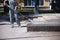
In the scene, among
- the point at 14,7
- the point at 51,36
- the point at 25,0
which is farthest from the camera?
the point at 25,0

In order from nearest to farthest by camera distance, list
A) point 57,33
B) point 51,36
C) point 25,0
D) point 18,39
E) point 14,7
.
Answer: point 18,39, point 51,36, point 57,33, point 14,7, point 25,0

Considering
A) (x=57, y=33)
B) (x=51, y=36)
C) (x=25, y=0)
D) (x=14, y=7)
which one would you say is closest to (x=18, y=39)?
(x=51, y=36)

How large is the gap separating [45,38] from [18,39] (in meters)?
1.01

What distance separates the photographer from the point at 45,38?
8.95 meters

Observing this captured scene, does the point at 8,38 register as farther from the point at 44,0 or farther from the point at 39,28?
the point at 44,0

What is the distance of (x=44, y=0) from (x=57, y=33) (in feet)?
109

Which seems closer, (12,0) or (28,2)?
(12,0)

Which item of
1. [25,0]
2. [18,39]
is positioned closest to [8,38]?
[18,39]

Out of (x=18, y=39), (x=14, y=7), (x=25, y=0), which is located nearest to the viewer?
(x=18, y=39)

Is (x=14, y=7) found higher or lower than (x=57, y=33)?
higher

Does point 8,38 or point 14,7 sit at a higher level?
point 14,7

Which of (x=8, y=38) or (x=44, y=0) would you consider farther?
(x=44, y=0)

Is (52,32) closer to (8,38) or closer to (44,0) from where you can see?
(8,38)

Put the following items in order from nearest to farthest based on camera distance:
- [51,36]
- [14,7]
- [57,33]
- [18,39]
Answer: [18,39] < [51,36] < [57,33] < [14,7]
